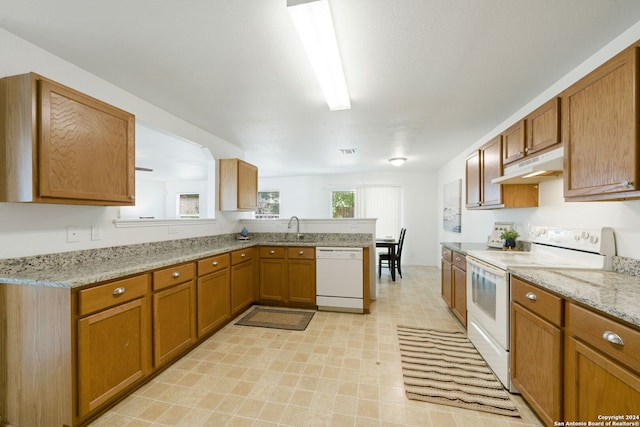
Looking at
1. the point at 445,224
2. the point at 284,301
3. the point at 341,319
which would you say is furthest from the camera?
the point at 445,224

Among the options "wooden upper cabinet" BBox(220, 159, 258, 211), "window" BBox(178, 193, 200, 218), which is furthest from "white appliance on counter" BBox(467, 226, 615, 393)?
"window" BBox(178, 193, 200, 218)

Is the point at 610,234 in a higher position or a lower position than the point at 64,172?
lower

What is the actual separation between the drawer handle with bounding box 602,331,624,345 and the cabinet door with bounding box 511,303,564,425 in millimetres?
288

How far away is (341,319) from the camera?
3131mm

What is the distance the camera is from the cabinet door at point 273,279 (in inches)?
137

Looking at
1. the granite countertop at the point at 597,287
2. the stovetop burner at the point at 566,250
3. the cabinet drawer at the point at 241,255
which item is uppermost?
the stovetop burner at the point at 566,250

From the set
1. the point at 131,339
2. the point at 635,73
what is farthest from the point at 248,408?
the point at 635,73

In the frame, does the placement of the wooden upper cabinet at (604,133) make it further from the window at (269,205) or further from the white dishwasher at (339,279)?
the window at (269,205)

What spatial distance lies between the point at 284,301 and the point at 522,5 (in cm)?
353

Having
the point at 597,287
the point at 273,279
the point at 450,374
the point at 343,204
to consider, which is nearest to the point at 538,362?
the point at 597,287

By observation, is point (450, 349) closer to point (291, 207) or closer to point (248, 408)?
point (248, 408)

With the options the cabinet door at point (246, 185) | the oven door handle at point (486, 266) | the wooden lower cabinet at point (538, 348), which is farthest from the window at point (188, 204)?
the wooden lower cabinet at point (538, 348)

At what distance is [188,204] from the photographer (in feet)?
28.2

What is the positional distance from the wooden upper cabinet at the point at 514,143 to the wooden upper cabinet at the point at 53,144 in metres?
3.40
